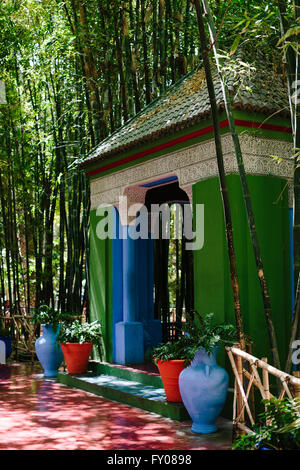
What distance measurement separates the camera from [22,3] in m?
10.7

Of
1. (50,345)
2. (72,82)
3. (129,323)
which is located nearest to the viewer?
(129,323)

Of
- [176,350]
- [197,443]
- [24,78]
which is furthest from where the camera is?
[24,78]

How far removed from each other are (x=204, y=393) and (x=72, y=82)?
6550 millimetres

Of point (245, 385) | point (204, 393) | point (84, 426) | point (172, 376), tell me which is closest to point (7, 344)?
point (84, 426)

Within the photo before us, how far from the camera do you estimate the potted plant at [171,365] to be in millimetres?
6125

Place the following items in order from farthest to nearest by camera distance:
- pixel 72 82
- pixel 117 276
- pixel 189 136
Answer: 1. pixel 72 82
2. pixel 117 276
3. pixel 189 136

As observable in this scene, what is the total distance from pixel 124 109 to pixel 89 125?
798 millimetres

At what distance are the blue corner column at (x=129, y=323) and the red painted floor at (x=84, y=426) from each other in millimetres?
911

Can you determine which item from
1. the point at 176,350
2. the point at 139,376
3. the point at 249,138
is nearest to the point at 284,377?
the point at 176,350

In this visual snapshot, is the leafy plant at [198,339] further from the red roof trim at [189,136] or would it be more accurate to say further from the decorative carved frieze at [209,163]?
the red roof trim at [189,136]

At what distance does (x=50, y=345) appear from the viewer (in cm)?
908

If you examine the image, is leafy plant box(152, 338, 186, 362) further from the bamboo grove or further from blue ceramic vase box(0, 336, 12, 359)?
blue ceramic vase box(0, 336, 12, 359)

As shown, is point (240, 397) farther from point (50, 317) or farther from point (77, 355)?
point (50, 317)

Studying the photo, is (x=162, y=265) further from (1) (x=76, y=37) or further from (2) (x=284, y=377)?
(2) (x=284, y=377)
